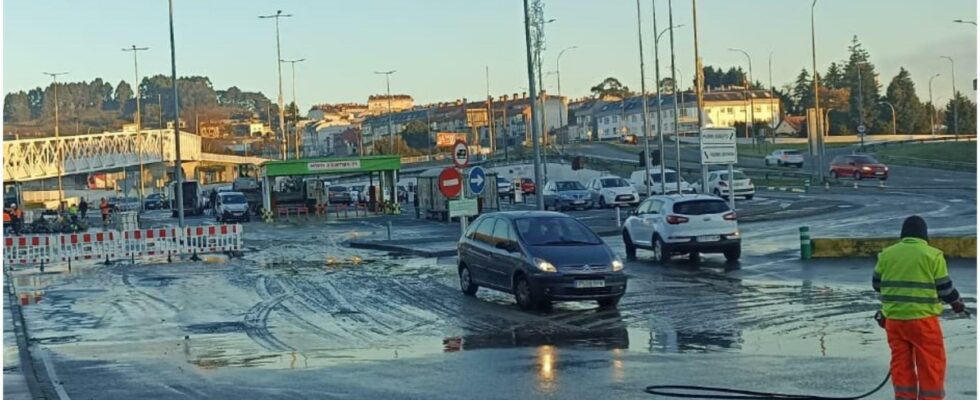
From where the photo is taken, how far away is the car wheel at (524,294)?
1825 cm

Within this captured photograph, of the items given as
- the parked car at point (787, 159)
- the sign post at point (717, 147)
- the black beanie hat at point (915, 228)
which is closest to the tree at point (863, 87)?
the parked car at point (787, 159)

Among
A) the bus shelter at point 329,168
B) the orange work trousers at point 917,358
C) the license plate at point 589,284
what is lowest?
the license plate at point 589,284

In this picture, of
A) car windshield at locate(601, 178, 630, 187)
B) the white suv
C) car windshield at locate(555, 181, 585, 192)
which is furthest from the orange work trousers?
car windshield at locate(555, 181, 585, 192)

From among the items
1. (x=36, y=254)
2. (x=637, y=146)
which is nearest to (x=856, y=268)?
(x=36, y=254)

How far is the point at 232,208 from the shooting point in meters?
63.6

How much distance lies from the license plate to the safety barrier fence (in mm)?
18984

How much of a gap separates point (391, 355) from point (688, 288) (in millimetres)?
8193

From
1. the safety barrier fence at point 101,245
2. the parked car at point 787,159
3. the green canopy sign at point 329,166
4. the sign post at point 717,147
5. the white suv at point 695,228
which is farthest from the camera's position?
the parked car at point 787,159

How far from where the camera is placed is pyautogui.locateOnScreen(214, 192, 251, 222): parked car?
208 ft

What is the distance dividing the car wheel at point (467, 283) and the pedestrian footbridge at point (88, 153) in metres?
68.7

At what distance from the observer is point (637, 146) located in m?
123

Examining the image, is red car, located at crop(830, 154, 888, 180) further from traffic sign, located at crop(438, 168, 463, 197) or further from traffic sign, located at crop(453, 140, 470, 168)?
traffic sign, located at crop(453, 140, 470, 168)

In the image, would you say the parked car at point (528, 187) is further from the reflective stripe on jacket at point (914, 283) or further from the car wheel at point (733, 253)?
the reflective stripe on jacket at point (914, 283)

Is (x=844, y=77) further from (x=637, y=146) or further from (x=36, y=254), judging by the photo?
(x=36, y=254)
